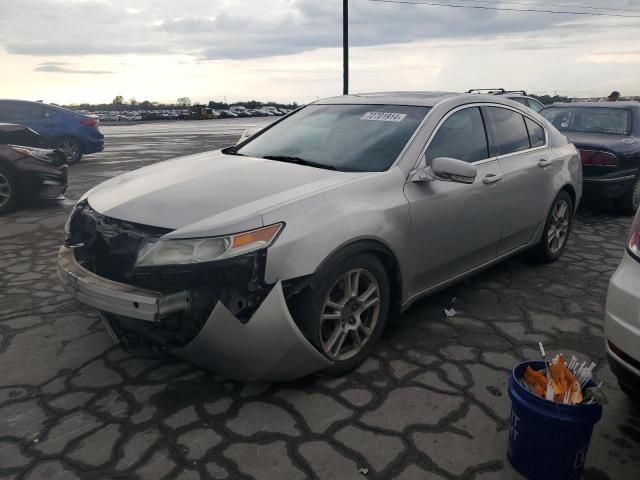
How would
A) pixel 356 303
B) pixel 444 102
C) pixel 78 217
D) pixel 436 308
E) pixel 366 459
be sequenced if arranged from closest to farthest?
pixel 366 459
pixel 356 303
pixel 78 217
pixel 444 102
pixel 436 308

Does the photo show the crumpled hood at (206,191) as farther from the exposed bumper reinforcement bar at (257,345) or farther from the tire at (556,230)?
the tire at (556,230)

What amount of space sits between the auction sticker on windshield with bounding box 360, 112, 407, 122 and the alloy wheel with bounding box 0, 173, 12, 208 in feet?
18.6

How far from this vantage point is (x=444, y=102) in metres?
3.62

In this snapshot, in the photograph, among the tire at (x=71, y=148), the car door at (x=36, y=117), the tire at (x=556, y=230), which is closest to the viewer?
the tire at (x=556, y=230)

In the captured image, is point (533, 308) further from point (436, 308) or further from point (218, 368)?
point (218, 368)

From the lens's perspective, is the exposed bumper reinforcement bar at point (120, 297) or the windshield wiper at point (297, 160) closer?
the exposed bumper reinforcement bar at point (120, 297)

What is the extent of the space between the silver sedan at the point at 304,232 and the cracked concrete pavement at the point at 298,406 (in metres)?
0.23

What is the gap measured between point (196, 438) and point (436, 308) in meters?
2.14

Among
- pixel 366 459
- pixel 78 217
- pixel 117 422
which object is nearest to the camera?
pixel 366 459

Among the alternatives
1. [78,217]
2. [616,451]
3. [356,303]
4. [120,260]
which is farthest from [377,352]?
[78,217]

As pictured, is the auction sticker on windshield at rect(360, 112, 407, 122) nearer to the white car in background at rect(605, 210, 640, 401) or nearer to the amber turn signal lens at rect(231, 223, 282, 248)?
the amber turn signal lens at rect(231, 223, 282, 248)

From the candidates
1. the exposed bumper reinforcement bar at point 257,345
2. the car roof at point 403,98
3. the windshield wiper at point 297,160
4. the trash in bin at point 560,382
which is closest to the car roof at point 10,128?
the car roof at point 403,98

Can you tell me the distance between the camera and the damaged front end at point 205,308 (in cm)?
244

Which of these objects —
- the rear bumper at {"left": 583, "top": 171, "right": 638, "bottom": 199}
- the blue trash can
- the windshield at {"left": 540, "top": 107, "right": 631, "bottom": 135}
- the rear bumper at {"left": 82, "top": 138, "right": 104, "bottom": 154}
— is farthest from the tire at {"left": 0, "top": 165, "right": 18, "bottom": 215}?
the windshield at {"left": 540, "top": 107, "right": 631, "bottom": 135}
